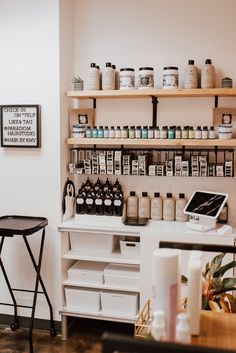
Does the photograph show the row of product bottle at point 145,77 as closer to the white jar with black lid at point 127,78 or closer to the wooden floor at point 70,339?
the white jar with black lid at point 127,78

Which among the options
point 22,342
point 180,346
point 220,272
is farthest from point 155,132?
point 180,346

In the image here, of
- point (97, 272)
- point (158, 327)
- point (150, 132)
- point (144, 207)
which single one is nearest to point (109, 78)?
point (150, 132)

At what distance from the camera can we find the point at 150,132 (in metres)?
3.06

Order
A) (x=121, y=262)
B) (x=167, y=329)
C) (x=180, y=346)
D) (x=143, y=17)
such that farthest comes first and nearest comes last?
(x=143, y=17)
(x=121, y=262)
(x=167, y=329)
(x=180, y=346)

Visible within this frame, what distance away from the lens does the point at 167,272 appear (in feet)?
3.98

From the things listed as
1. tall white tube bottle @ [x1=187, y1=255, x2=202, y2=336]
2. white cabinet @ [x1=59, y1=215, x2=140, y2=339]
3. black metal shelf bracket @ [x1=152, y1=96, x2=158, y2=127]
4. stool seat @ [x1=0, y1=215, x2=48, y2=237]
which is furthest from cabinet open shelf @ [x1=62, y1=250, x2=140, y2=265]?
tall white tube bottle @ [x1=187, y1=255, x2=202, y2=336]

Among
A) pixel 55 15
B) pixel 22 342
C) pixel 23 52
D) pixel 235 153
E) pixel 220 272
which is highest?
pixel 55 15

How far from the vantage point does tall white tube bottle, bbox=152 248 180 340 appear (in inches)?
47.3

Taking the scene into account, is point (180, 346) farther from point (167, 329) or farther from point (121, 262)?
point (121, 262)

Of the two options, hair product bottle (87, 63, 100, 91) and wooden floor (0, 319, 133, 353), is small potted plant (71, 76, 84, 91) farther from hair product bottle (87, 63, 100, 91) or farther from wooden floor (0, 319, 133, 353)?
wooden floor (0, 319, 133, 353)

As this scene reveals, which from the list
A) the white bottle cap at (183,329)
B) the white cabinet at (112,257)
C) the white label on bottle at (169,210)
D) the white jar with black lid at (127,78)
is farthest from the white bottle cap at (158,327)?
the white jar with black lid at (127,78)

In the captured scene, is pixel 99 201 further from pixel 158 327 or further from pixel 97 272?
pixel 158 327

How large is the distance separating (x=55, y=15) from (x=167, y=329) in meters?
2.56

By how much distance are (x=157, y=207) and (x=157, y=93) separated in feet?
2.90
